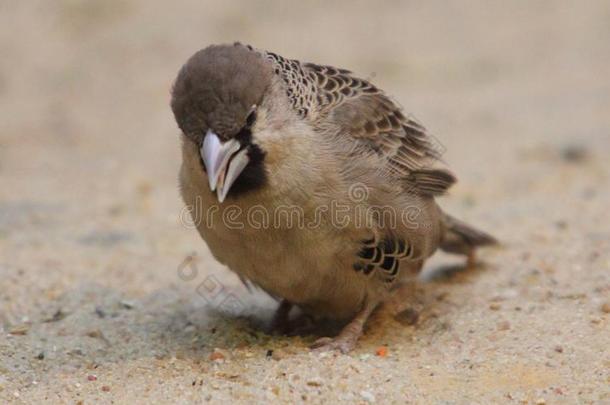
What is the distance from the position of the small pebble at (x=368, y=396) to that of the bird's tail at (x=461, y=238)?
2386mm

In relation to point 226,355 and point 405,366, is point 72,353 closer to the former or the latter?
point 226,355

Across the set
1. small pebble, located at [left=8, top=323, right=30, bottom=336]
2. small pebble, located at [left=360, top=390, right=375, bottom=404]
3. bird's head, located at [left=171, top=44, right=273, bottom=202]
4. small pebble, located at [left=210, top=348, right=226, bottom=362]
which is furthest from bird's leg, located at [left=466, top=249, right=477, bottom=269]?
small pebble, located at [left=8, top=323, right=30, bottom=336]

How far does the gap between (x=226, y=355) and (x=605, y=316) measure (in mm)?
2408

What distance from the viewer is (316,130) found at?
5621mm

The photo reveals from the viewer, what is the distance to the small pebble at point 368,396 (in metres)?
4.97

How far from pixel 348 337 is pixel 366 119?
4.58 feet

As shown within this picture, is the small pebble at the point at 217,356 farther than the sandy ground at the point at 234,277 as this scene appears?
Yes

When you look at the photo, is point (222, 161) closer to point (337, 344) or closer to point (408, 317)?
point (337, 344)

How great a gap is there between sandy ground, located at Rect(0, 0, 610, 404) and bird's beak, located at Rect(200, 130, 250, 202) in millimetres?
1095

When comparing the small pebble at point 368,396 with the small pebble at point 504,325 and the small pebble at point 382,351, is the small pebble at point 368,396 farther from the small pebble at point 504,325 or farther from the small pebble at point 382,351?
the small pebble at point 504,325

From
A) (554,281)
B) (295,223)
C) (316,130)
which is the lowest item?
(554,281)

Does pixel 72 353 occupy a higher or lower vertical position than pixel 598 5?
Result: lower

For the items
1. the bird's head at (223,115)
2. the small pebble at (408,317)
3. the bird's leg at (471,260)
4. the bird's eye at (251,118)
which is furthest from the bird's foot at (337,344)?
the bird's leg at (471,260)

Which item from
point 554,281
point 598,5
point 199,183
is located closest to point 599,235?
point 554,281
